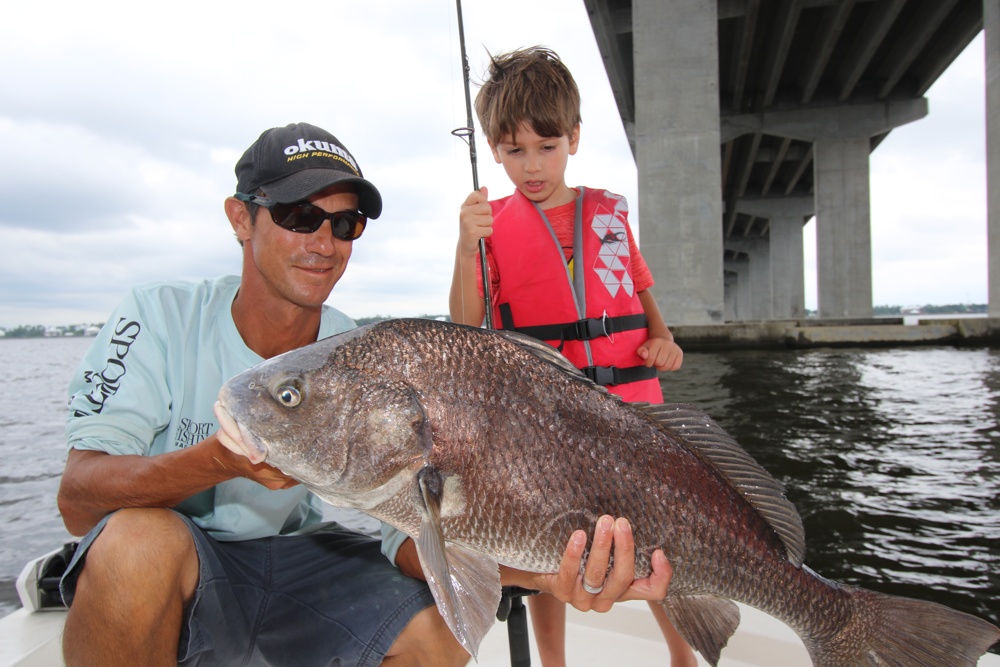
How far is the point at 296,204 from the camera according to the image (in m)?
2.27

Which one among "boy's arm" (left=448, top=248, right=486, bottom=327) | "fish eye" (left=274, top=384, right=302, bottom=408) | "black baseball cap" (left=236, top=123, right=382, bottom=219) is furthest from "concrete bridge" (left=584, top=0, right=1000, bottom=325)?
"fish eye" (left=274, top=384, right=302, bottom=408)

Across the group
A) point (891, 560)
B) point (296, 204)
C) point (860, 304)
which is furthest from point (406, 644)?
point (860, 304)

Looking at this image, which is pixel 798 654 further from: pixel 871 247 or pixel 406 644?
pixel 871 247

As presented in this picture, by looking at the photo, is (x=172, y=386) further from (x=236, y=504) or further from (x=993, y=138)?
(x=993, y=138)

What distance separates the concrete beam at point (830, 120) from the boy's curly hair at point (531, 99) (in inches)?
1221

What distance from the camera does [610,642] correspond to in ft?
9.73

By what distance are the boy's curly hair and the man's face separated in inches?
36.5

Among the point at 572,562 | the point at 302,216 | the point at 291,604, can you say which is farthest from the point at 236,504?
the point at 572,562

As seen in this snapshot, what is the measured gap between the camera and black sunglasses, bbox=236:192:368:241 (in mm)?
2264

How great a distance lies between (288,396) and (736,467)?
132cm

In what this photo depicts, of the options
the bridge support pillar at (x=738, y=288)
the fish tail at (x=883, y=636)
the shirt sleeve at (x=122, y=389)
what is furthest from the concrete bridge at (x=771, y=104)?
the bridge support pillar at (x=738, y=288)

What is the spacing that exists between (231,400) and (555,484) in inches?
35.2

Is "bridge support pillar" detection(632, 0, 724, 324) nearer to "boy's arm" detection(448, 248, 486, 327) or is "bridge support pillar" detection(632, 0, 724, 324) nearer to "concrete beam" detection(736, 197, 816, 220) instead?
"boy's arm" detection(448, 248, 486, 327)

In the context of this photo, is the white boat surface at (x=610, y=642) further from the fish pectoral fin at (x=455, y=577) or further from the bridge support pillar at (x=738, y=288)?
the bridge support pillar at (x=738, y=288)
